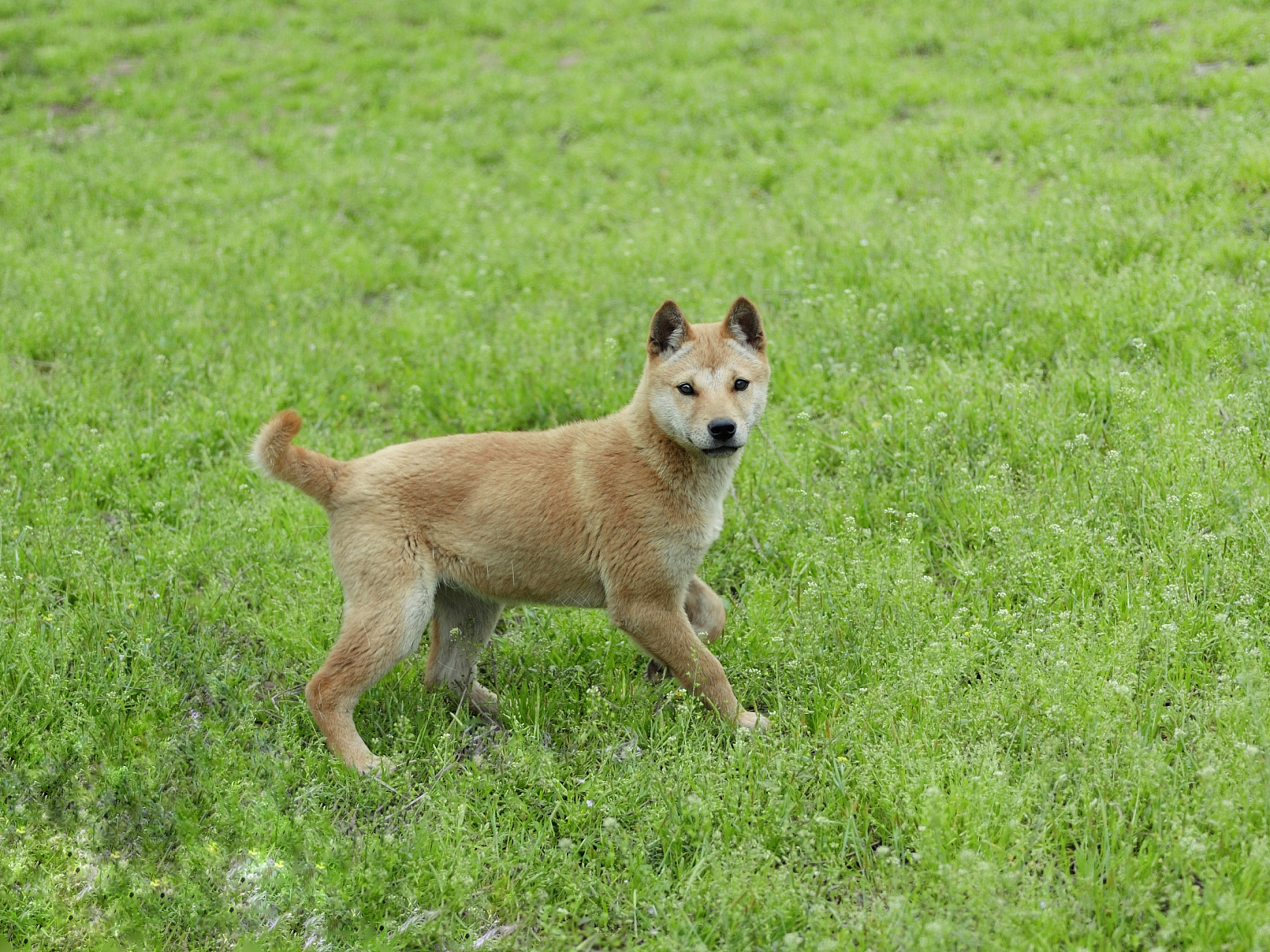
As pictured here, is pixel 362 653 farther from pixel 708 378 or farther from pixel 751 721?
pixel 708 378

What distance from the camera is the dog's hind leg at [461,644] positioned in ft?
18.2

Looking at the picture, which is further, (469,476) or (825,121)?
(825,121)

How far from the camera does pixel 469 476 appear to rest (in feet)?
17.6

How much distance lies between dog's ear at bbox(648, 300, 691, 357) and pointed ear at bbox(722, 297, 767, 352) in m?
0.22

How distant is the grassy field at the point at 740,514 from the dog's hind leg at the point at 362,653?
137 millimetres

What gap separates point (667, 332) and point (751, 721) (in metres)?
1.96

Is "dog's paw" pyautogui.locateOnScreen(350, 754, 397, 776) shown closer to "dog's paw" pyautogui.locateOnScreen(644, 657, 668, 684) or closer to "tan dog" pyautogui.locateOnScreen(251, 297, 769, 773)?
"tan dog" pyautogui.locateOnScreen(251, 297, 769, 773)

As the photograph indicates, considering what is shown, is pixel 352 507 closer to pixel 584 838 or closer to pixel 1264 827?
pixel 584 838

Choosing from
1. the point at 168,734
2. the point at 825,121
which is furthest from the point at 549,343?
the point at 825,121

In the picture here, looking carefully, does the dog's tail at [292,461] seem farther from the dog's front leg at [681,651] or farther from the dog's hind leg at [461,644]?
the dog's front leg at [681,651]

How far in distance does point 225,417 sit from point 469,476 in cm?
315

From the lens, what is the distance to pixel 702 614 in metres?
5.57

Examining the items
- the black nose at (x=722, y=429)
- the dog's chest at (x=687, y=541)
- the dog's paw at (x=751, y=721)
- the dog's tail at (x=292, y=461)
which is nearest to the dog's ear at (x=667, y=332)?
the black nose at (x=722, y=429)

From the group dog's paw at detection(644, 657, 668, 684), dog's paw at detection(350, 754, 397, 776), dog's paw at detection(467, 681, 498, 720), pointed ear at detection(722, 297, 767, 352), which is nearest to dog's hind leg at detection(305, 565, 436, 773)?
dog's paw at detection(350, 754, 397, 776)
